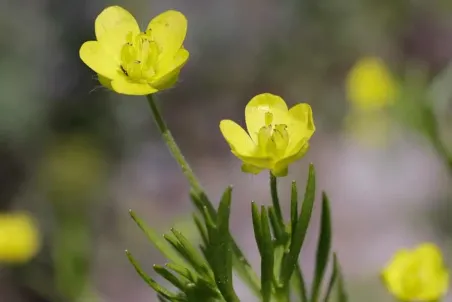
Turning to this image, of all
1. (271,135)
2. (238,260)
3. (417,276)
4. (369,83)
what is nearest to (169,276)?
(238,260)

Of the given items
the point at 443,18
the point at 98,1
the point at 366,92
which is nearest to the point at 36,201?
the point at 98,1

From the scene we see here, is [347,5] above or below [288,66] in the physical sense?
above

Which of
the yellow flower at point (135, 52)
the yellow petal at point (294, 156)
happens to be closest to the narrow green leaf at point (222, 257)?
the yellow petal at point (294, 156)

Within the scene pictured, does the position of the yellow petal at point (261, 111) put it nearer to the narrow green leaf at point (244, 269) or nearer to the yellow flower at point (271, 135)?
the yellow flower at point (271, 135)

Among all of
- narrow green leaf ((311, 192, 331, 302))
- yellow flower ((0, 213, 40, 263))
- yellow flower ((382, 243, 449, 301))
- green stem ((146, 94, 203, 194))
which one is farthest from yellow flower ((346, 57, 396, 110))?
green stem ((146, 94, 203, 194))

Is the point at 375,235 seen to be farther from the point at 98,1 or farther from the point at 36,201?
the point at 98,1

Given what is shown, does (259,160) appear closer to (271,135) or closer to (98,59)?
(271,135)
